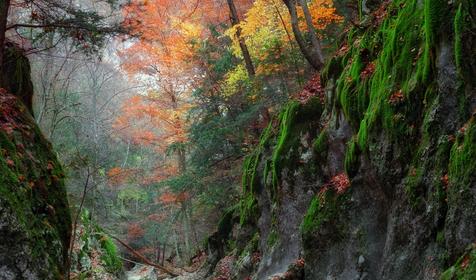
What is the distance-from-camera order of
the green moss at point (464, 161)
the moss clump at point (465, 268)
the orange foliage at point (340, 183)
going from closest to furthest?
1. the moss clump at point (465, 268)
2. the green moss at point (464, 161)
3. the orange foliage at point (340, 183)

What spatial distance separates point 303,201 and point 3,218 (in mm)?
5850

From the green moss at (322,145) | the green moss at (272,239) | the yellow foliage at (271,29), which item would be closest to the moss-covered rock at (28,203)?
the green moss at (272,239)

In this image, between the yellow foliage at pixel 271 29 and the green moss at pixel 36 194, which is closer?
the green moss at pixel 36 194

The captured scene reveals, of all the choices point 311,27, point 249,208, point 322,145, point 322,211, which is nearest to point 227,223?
point 249,208

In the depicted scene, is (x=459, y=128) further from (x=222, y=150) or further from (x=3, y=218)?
(x=222, y=150)

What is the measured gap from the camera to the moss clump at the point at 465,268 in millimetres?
3477

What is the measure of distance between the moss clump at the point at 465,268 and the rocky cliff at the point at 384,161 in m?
0.01

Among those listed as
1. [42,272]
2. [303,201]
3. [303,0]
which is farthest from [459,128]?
[303,0]

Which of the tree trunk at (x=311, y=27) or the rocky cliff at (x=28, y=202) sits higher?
the tree trunk at (x=311, y=27)

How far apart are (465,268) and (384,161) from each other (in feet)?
9.16

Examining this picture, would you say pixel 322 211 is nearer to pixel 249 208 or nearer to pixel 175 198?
pixel 249 208

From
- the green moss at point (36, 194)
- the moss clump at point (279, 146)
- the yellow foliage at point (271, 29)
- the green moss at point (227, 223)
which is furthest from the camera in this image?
the green moss at point (227, 223)

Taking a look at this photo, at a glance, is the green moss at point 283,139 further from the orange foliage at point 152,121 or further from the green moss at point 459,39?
the orange foliage at point 152,121

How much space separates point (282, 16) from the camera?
13.7 m
